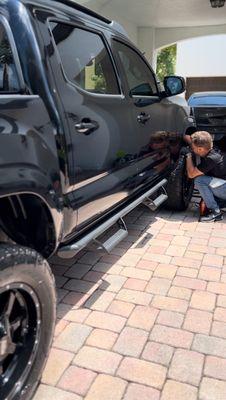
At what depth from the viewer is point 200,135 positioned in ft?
15.4

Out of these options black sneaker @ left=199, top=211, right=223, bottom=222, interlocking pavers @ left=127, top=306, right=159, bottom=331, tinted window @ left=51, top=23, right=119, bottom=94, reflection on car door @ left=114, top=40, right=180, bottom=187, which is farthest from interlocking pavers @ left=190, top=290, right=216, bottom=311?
black sneaker @ left=199, top=211, right=223, bottom=222

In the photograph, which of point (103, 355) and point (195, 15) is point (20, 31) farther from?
point (195, 15)

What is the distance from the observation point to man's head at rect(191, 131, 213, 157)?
467 cm

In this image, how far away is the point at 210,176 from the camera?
16.1ft

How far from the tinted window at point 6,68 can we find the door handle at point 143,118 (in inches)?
61.1

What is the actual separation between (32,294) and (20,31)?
1.32 m

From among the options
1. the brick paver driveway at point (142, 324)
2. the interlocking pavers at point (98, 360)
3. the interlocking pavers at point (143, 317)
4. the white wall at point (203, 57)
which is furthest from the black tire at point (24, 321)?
the white wall at point (203, 57)

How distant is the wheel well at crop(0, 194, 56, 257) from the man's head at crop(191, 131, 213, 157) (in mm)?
2813

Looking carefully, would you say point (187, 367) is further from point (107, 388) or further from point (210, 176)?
point (210, 176)

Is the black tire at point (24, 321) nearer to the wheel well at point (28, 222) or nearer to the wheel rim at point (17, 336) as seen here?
the wheel rim at point (17, 336)

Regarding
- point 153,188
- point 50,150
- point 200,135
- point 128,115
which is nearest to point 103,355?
point 50,150

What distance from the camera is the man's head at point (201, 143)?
4665 millimetres

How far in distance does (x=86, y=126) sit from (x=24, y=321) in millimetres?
1197

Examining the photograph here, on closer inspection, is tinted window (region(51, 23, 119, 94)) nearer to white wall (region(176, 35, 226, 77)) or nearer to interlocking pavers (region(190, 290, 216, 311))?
interlocking pavers (region(190, 290, 216, 311))
